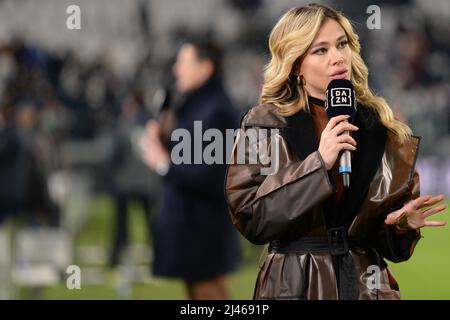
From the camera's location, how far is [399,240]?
95.4 inches

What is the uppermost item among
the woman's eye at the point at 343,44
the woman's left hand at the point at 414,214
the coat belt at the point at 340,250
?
the woman's eye at the point at 343,44

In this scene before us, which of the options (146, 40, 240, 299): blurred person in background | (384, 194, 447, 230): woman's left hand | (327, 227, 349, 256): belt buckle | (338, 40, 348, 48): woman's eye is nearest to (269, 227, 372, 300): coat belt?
(327, 227, 349, 256): belt buckle

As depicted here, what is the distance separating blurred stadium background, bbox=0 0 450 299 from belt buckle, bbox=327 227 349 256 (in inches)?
97.8

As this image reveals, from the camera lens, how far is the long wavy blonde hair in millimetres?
2436

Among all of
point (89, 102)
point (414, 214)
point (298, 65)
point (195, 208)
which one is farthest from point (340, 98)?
point (89, 102)

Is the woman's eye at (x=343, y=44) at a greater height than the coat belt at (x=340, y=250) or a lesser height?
greater

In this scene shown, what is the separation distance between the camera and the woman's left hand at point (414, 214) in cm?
229

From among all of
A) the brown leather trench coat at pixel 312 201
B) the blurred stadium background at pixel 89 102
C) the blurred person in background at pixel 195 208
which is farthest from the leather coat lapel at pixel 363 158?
the blurred stadium background at pixel 89 102

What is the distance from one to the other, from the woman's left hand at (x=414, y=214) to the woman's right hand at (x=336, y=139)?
225 millimetres

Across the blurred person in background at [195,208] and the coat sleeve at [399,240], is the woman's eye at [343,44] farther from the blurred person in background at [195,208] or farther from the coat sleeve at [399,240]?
the blurred person in background at [195,208]

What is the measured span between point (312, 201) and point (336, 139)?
0.18m

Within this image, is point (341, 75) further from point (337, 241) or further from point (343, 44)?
point (337, 241)

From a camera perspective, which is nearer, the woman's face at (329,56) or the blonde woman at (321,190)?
the blonde woman at (321,190)

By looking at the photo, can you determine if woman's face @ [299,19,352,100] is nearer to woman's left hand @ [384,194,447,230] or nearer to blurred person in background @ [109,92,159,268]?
woman's left hand @ [384,194,447,230]
